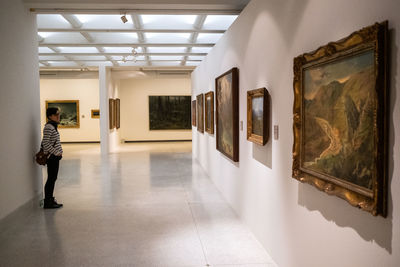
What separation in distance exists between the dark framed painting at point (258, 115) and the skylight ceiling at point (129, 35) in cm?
502

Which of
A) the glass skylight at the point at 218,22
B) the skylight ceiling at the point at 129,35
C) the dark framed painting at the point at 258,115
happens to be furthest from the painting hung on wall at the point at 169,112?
the dark framed painting at the point at 258,115

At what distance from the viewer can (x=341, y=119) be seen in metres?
3.22

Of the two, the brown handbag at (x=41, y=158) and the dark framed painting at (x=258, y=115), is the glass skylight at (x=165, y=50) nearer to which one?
the brown handbag at (x=41, y=158)

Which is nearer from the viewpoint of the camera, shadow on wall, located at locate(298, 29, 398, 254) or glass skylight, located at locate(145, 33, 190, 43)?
shadow on wall, located at locate(298, 29, 398, 254)

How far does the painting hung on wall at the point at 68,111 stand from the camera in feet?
88.9

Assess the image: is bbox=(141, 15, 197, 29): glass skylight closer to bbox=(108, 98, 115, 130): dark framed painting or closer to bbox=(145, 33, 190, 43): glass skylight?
bbox=(145, 33, 190, 43): glass skylight

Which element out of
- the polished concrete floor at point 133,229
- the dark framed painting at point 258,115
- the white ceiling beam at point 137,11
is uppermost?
the white ceiling beam at point 137,11

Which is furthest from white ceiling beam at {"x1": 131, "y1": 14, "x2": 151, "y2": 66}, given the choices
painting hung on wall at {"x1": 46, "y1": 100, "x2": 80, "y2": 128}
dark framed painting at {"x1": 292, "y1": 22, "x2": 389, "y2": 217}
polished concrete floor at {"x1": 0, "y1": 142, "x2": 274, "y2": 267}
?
painting hung on wall at {"x1": 46, "y1": 100, "x2": 80, "y2": 128}

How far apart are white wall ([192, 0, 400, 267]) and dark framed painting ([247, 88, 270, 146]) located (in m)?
0.16

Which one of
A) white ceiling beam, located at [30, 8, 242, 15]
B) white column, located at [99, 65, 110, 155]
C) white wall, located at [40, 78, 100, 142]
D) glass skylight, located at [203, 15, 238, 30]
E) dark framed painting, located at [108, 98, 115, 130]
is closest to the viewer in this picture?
white ceiling beam, located at [30, 8, 242, 15]

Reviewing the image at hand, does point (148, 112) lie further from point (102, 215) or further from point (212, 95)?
point (102, 215)

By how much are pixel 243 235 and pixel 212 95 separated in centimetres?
546

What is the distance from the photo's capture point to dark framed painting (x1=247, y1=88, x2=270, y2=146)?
5661 mm

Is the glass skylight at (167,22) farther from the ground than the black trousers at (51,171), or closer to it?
farther from the ground
